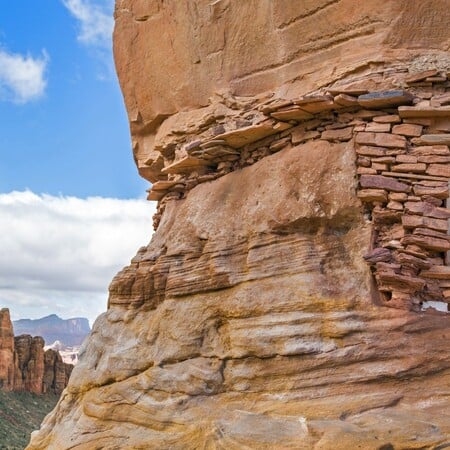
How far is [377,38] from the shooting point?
26.0 ft

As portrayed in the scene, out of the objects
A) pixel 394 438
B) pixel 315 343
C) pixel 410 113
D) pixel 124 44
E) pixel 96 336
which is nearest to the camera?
pixel 394 438

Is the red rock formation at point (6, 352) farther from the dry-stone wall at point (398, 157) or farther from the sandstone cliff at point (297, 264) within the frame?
the dry-stone wall at point (398, 157)

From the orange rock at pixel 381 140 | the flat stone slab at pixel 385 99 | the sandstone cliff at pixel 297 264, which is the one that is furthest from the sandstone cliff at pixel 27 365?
the flat stone slab at pixel 385 99

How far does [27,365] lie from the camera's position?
54812mm

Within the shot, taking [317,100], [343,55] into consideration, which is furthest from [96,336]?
[343,55]

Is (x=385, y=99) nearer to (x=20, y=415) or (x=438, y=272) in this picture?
(x=438, y=272)

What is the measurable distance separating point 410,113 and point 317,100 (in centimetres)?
107

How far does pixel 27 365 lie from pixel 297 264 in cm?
5217

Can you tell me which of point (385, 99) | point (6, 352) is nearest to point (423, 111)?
point (385, 99)

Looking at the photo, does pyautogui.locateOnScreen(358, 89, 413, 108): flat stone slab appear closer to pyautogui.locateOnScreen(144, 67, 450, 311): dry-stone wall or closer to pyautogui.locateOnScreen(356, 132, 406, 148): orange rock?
pyautogui.locateOnScreen(144, 67, 450, 311): dry-stone wall

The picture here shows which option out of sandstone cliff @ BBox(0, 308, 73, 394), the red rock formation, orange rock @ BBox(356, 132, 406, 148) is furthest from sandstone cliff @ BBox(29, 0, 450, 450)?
sandstone cliff @ BBox(0, 308, 73, 394)

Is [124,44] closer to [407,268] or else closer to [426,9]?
[426,9]

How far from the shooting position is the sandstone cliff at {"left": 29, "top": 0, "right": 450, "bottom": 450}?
6488 millimetres

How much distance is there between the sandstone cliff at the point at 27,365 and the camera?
52.2 metres
